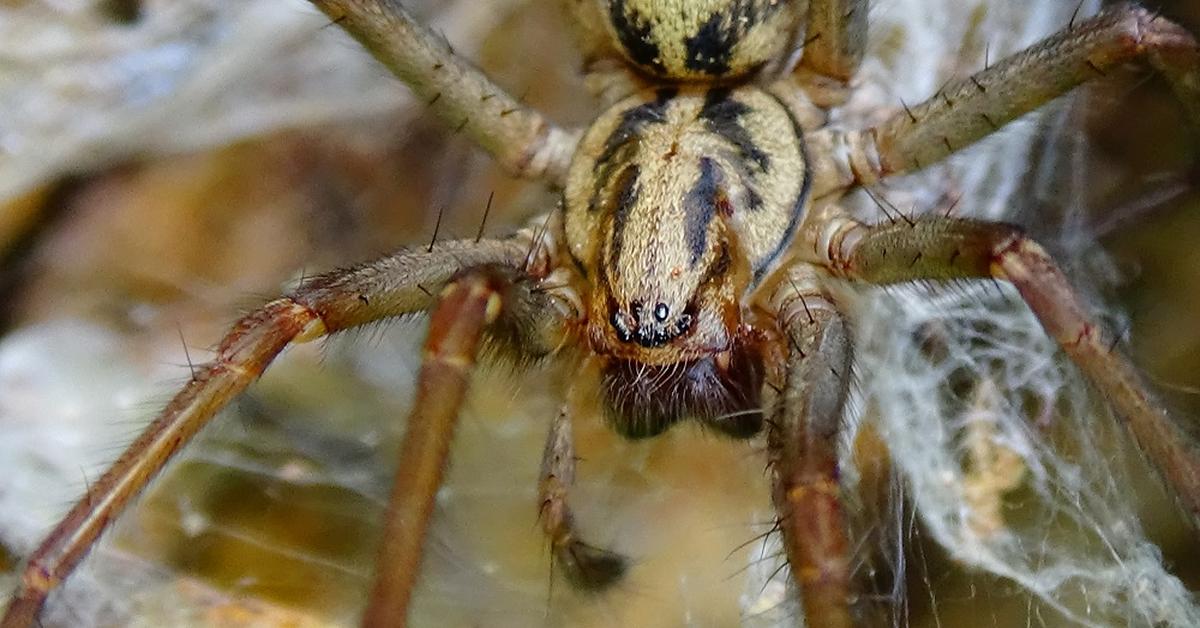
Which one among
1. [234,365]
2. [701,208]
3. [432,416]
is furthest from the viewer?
[701,208]

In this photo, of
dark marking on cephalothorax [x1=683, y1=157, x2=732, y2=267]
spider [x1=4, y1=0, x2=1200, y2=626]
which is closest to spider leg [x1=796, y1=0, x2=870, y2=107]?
spider [x1=4, y1=0, x2=1200, y2=626]

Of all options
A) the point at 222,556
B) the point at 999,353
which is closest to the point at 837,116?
the point at 999,353

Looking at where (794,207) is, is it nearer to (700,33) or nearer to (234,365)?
(700,33)

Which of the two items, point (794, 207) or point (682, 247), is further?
point (794, 207)

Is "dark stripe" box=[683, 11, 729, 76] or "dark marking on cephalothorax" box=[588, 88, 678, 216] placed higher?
"dark stripe" box=[683, 11, 729, 76]

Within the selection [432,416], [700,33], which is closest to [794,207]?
[700,33]

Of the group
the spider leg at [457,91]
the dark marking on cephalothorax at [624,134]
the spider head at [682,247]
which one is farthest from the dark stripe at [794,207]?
the spider leg at [457,91]

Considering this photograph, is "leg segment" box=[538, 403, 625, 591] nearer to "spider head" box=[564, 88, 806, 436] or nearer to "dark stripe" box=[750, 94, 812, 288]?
"spider head" box=[564, 88, 806, 436]

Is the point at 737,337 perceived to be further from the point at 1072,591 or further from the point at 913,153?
the point at 1072,591
